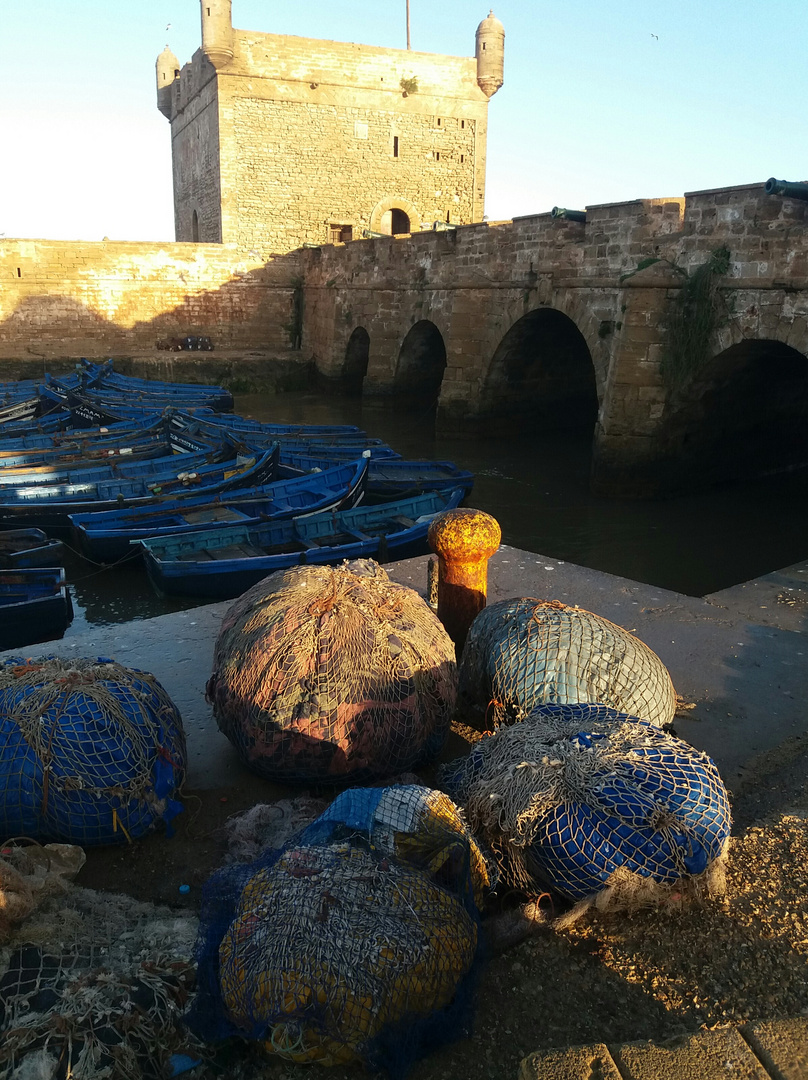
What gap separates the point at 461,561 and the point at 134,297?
24.0 meters

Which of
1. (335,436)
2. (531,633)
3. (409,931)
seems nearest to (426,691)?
(531,633)

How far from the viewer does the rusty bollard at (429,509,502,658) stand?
4.46 m

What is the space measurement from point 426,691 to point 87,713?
1452 mm

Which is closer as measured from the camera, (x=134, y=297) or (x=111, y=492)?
(x=111, y=492)

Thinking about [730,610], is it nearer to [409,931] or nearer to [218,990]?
[409,931]

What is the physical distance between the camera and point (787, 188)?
999cm

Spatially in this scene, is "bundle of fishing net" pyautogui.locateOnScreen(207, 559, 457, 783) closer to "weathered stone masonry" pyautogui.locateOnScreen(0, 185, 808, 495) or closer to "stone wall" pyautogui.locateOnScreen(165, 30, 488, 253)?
"weathered stone masonry" pyautogui.locateOnScreen(0, 185, 808, 495)

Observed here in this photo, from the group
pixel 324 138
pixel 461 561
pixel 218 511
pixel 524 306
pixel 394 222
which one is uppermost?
pixel 324 138

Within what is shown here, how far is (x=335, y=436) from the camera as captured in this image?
48.5 feet

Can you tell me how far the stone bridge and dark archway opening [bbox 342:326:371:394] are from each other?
3.29 m

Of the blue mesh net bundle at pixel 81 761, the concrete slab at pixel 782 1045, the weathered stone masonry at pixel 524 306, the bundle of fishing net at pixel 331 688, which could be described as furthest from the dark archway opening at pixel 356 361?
the concrete slab at pixel 782 1045

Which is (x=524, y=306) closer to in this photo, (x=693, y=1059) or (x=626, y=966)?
(x=626, y=966)

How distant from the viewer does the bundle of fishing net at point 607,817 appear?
106 inches

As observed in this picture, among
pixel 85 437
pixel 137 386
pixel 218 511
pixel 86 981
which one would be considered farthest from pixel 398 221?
pixel 86 981
